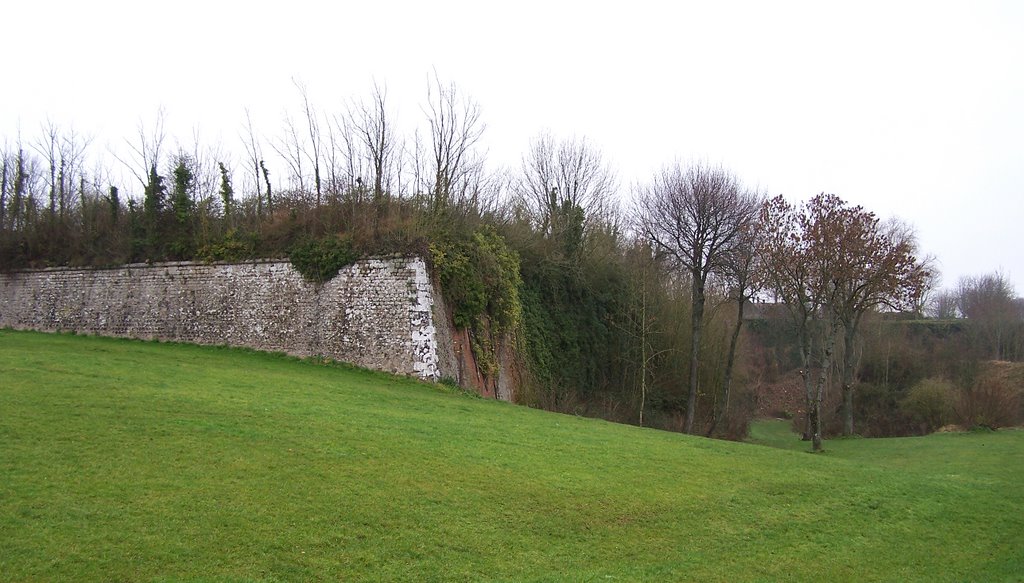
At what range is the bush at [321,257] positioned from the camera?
21.0m

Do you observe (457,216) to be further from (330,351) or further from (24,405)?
(24,405)

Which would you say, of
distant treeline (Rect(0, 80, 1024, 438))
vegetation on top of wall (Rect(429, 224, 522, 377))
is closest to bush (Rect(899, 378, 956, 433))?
distant treeline (Rect(0, 80, 1024, 438))

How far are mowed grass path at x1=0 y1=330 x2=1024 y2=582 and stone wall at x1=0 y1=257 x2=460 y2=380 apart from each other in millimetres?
5171

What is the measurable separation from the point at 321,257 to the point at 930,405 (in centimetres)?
2907

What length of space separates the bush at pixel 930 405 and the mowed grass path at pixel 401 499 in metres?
20.7

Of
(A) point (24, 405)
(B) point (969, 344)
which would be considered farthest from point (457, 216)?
(B) point (969, 344)

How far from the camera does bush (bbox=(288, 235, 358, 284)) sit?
21.0 meters

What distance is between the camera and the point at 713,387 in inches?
1300

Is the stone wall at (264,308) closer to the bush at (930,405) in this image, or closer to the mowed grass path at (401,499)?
the mowed grass path at (401,499)

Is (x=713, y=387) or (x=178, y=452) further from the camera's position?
(x=713, y=387)

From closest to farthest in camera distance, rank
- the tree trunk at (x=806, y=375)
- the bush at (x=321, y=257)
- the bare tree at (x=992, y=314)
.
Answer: the bush at (x=321, y=257) < the tree trunk at (x=806, y=375) < the bare tree at (x=992, y=314)

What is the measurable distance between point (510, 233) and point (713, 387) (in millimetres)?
12911

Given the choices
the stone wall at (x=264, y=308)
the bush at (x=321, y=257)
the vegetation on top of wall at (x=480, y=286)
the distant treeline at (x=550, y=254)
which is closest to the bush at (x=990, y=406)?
the distant treeline at (x=550, y=254)

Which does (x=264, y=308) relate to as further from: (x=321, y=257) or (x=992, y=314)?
(x=992, y=314)
